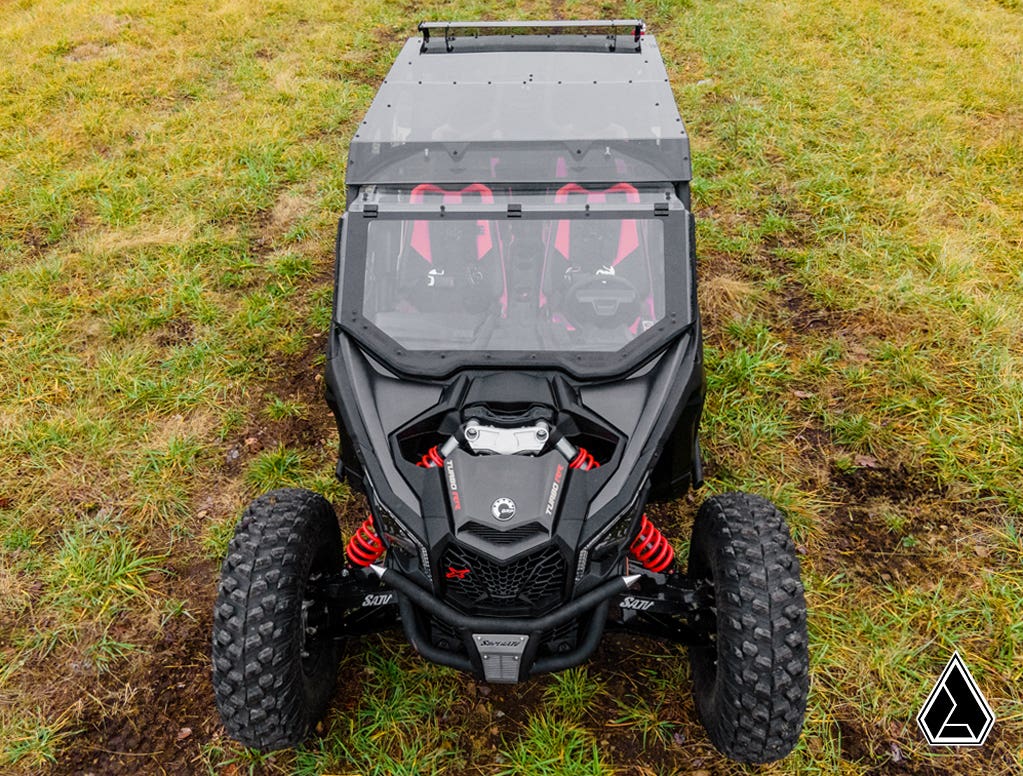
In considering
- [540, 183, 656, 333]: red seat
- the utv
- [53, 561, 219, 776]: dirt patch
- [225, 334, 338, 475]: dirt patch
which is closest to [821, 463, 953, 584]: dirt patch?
the utv

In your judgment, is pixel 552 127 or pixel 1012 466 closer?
pixel 552 127

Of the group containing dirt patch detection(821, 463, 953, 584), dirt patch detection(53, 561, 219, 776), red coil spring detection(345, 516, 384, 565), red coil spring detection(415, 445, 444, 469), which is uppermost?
red coil spring detection(415, 445, 444, 469)

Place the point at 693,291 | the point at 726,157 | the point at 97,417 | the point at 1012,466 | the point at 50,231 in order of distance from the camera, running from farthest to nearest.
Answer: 1. the point at 726,157
2. the point at 50,231
3. the point at 97,417
4. the point at 1012,466
5. the point at 693,291

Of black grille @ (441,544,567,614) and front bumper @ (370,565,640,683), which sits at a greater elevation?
black grille @ (441,544,567,614)

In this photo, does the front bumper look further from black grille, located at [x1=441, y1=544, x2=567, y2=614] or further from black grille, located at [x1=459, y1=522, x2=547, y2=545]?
black grille, located at [x1=459, y1=522, x2=547, y2=545]

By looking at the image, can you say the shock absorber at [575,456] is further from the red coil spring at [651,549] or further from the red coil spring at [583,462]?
the red coil spring at [651,549]

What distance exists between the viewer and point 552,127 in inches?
135

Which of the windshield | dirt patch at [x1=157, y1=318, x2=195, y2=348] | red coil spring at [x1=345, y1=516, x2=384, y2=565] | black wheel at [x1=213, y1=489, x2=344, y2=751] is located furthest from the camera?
dirt patch at [x1=157, y1=318, x2=195, y2=348]

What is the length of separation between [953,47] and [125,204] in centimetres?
871

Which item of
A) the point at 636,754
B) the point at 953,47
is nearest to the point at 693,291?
the point at 636,754

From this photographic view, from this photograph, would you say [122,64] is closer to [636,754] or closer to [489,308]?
[489,308]

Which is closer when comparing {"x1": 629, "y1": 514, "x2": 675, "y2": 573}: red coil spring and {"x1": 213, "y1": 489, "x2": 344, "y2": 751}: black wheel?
{"x1": 213, "y1": 489, "x2": 344, "y2": 751}: black wheel

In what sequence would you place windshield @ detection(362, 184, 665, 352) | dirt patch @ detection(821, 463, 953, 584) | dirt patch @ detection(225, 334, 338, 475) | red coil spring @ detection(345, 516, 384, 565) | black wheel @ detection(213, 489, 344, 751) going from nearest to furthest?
black wheel @ detection(213, 489, 344, 751)
windshield @ detection(362, 184, 665, 352)
red coil spring @ detection(345, 516, 384, 565)
dirt patch @ detection(821, 463, 953, 584)
dirt patch @ detection(225, 334, 338, 475)

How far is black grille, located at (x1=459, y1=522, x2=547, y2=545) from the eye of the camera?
239 cm
